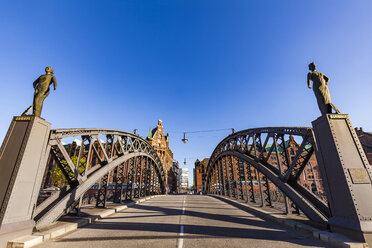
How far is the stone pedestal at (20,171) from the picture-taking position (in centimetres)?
501

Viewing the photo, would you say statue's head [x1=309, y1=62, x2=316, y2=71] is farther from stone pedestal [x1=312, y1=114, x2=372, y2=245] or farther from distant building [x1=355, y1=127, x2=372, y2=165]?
distant building [x1=355, y1=127, x2=372, y2=165]

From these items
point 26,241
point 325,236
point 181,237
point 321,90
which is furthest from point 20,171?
point 321,90

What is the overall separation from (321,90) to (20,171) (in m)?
11.8

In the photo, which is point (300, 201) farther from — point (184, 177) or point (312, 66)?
point (184, 177)

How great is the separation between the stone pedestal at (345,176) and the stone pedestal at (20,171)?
10.4 metres

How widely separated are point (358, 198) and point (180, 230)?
615 cm

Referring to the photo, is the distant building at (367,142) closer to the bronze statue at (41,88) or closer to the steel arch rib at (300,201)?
the steel arch rib at (300,201)

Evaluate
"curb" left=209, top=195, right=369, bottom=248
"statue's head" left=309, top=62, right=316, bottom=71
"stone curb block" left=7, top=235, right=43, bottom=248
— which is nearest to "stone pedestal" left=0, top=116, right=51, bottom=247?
"stone curb block" left=7, top=235, right=43, bottom=248

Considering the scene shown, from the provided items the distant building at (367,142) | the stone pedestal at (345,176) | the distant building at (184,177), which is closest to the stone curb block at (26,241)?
the stone pedestal at (345,176)

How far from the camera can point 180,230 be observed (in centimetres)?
641

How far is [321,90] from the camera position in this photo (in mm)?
6922

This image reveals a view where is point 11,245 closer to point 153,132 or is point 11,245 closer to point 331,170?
point 331,170

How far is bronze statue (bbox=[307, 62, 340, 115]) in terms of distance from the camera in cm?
671

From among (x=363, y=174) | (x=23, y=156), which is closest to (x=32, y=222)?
(x=23, y=156)
